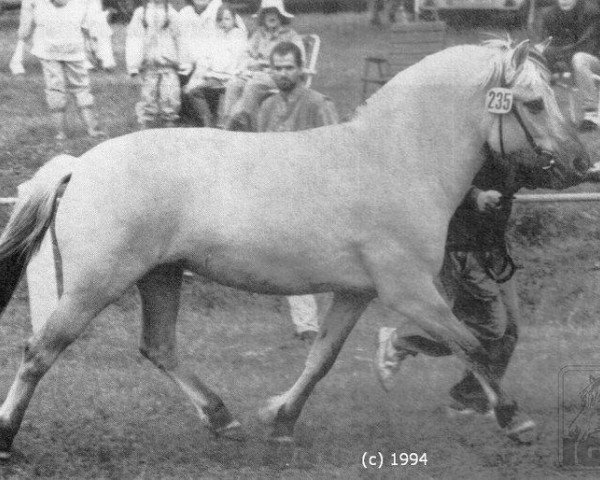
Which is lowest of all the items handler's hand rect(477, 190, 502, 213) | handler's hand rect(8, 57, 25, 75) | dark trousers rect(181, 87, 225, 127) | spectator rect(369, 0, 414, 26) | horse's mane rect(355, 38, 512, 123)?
handler's hand rect(8, 57, 25, 75)

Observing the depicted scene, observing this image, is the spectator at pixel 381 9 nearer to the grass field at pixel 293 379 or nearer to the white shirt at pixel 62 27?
the grass field at pixel 293 379

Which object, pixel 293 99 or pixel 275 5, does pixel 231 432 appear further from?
pixel 275 5

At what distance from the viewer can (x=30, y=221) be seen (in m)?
5.21

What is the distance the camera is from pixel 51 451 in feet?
16.8

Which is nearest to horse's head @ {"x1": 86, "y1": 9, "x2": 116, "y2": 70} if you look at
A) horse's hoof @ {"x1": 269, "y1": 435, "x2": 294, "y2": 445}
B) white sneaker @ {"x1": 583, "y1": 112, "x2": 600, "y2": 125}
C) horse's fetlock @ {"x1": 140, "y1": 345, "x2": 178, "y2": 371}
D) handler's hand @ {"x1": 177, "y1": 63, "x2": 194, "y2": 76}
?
handler's hand @ {"x1": 177, "y1": 63, "x2": 194, "y2": 76}

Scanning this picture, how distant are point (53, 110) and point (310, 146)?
5.11 m

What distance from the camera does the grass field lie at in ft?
16.6

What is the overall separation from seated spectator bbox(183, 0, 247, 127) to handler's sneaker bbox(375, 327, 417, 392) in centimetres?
340

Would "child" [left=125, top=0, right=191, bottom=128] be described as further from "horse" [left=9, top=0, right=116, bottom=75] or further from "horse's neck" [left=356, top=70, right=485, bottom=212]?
"horse's neck" [left=356, top=70, right=485, bottom=212]

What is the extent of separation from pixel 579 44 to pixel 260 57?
2.64 m

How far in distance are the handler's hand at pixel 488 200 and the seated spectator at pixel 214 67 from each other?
145 inches

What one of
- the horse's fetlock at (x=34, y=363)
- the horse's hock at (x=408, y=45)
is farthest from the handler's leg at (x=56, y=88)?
the horse's fetlock at (x=34, y=363)

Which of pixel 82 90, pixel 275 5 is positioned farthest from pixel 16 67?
pixel 275 5

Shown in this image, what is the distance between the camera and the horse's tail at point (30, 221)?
513 centimetres
